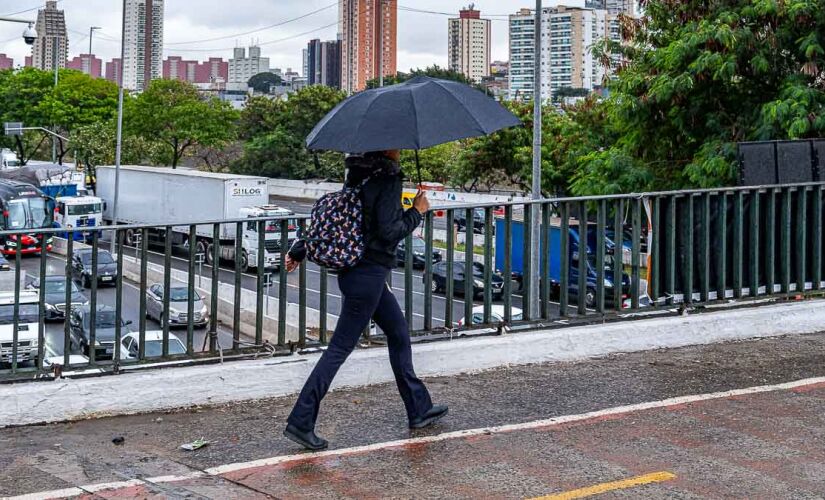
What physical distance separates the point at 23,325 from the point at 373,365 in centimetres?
220

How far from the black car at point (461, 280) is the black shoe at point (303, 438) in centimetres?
200

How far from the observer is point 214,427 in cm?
595

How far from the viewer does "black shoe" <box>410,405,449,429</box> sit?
19.3ft

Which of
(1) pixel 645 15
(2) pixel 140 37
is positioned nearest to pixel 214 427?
(1) pixel 645 15

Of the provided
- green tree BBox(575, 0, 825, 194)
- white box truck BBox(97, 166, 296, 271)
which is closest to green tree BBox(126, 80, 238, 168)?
white box truck BBox(97, 166, 296, 271)

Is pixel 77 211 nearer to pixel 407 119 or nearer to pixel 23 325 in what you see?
pixel 23 325

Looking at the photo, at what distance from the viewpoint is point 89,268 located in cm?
631

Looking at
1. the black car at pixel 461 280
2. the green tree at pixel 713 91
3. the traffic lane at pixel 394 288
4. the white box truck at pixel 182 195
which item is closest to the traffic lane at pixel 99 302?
the traffic lane at pixel 394 288

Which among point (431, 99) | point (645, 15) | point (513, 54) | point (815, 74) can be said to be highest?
point (513, 54)

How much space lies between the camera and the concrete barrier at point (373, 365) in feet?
20.0

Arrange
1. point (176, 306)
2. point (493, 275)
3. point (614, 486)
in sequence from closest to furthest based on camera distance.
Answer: point (614, 486) → point (176, 306) → point (493, 275)

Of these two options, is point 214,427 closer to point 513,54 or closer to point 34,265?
point 34,265

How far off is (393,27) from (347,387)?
487 feet

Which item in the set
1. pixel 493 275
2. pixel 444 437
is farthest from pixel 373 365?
pixel 444 437
